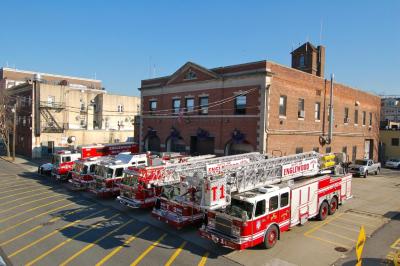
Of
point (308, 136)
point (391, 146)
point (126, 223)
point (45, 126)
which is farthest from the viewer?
point (391, 146)

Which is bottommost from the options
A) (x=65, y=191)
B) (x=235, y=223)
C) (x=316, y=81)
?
(x=65, y=191)

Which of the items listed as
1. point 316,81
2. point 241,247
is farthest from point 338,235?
point 316,81

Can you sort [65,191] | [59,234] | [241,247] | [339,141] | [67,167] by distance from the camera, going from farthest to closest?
[339,141]
[67,167]
[65,191]
[59,234]
[241,247]

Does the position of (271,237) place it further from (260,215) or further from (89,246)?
(89,246)

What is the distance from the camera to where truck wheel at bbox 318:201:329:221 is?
16391 millimetres

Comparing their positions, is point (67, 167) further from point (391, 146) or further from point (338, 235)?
point (391, 146)

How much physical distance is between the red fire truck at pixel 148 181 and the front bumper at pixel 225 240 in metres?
4.79

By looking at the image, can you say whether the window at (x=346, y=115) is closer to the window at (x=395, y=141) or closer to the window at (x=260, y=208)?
the window at (x=395, y=141)

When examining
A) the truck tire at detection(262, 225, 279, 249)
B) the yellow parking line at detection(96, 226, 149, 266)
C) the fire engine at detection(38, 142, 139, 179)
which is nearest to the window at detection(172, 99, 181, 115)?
the fire engine at detection(38, 142, 139, 179)

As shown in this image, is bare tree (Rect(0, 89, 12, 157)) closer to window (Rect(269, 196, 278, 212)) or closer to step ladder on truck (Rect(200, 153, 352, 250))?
step ladder on truck (Rect(200, 153, 352, 250))

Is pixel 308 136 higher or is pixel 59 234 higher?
pixel 308 136

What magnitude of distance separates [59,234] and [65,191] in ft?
32.4

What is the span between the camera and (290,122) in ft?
95.9

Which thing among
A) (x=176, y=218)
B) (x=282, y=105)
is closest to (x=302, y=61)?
(x=282, y=105)
